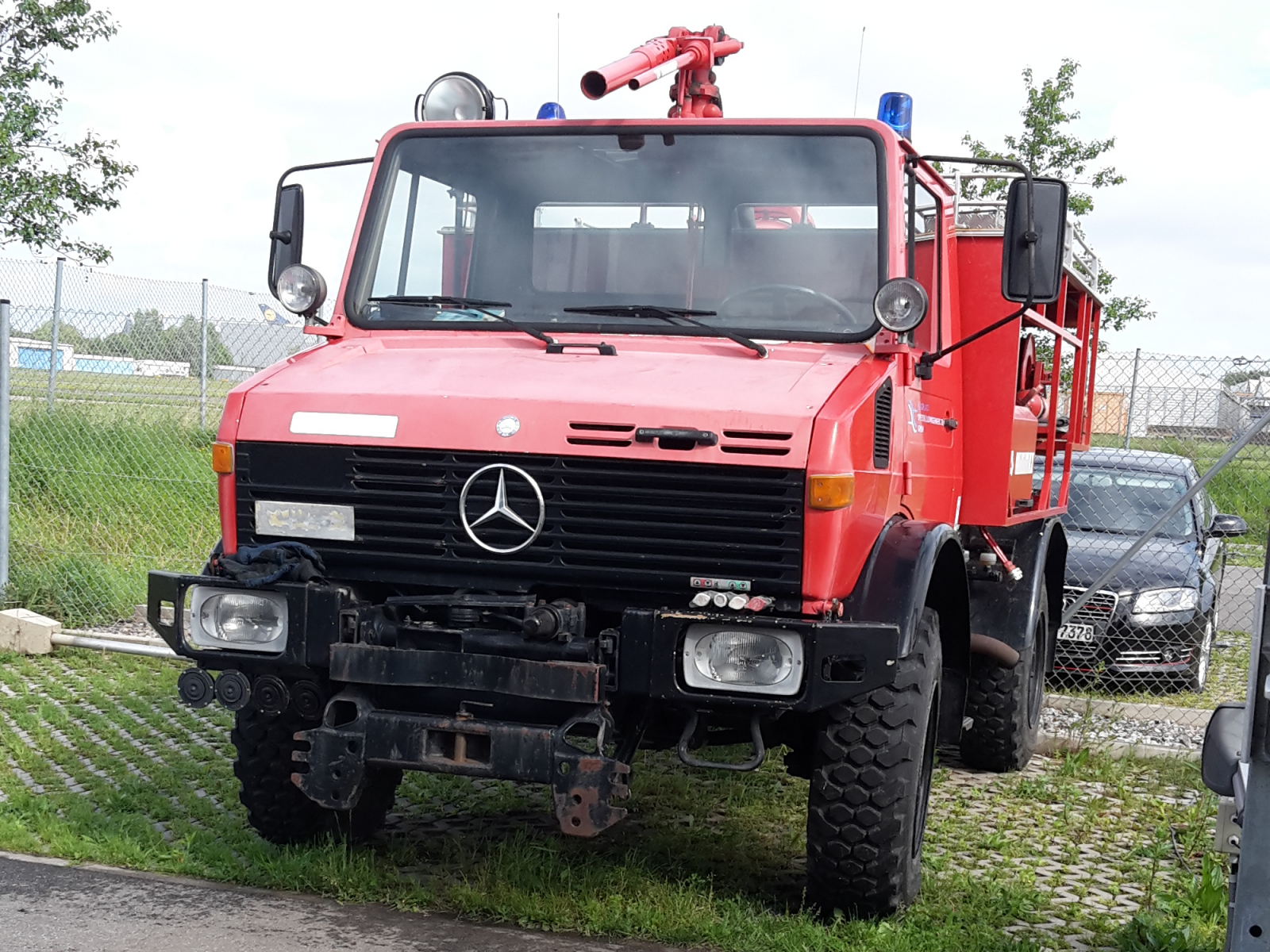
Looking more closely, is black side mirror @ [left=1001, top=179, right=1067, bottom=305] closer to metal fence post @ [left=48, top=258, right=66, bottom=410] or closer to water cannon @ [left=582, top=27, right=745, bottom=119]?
water cannon @ [left=582, top=27, right=745, bottom=119]

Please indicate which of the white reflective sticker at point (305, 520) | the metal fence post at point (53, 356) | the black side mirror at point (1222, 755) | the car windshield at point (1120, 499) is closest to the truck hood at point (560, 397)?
the white reflective sticker at point (305, 520)

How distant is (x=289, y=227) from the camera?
557cm

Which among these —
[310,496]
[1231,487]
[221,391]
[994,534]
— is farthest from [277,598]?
[1231,487]

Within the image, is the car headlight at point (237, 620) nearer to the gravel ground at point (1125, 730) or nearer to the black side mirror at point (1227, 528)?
the gravel ground at point (1125, 730)

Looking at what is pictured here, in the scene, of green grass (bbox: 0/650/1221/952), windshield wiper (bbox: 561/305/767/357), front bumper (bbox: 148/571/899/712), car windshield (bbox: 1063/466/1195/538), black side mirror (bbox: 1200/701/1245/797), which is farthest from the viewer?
car windshield (bbox: 1063/466/1195/538)

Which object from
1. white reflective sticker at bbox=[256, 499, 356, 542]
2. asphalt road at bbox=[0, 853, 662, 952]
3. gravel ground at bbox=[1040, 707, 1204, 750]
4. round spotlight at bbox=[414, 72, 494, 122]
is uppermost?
round spotlight at bbox=[414, 72, 494, 122]

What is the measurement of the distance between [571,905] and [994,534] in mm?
3169

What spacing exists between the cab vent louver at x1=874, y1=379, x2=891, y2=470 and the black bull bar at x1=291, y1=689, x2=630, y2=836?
1.22 m

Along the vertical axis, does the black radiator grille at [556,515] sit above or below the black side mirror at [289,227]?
below

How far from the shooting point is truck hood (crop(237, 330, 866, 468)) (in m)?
4.11

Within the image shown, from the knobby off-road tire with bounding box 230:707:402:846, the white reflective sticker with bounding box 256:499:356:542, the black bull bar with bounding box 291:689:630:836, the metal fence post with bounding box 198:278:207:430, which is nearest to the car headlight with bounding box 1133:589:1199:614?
the knobby off-road tire with bounding box 230:707:402:846

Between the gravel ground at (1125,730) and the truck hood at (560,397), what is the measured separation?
12.8ft

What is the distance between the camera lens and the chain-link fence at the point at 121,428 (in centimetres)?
1016

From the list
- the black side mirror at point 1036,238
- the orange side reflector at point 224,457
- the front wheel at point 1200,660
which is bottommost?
the front wheel at point 1200,660
